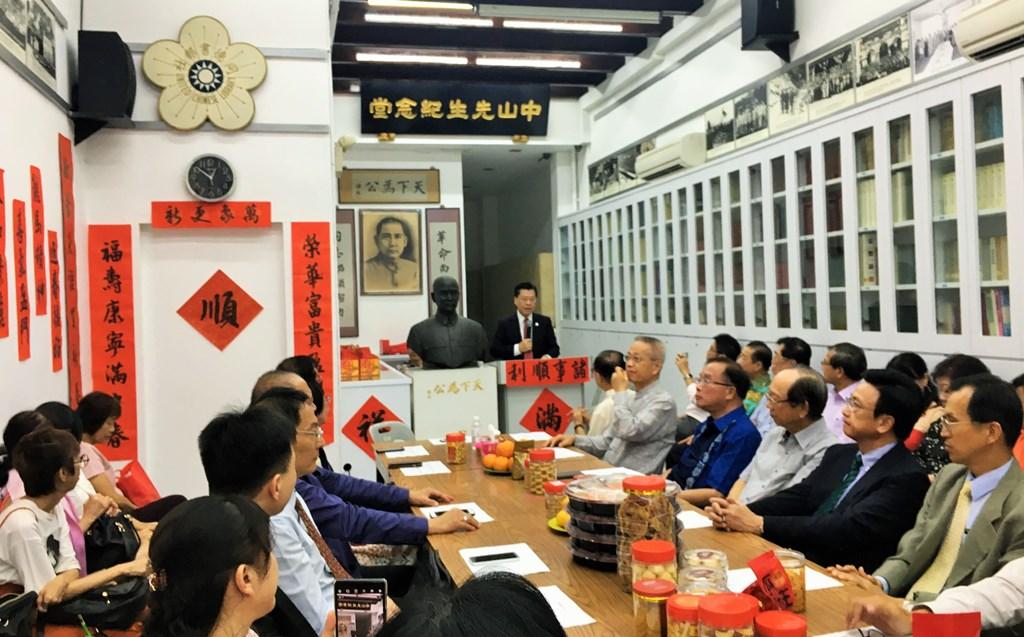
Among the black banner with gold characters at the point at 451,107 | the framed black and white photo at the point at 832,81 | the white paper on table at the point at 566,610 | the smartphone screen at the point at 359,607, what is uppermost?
the black banner with gold characters at the point at 451,107

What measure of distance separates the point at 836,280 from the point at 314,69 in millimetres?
3512

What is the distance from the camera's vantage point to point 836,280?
5.00m

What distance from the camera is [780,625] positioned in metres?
1.46

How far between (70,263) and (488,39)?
4.46m

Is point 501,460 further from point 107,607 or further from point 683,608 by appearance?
point 683,608

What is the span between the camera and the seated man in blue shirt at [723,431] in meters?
3.36

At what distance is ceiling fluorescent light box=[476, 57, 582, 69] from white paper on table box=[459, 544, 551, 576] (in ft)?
21.3

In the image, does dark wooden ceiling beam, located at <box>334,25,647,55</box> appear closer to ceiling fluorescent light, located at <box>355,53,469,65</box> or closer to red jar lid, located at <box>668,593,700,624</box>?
ceiling fluorescent light, located at <box>355,53,469,65</box>

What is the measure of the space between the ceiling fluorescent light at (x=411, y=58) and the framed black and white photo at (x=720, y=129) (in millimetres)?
2664

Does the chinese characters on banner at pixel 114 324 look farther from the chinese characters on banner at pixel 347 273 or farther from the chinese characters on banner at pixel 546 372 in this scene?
the chinese characters on banner at pixel 347 273

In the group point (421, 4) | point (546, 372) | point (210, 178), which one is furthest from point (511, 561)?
point (421, 4)

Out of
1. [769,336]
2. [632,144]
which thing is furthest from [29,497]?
[632,144]

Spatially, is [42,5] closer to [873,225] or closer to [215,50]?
[215,50]

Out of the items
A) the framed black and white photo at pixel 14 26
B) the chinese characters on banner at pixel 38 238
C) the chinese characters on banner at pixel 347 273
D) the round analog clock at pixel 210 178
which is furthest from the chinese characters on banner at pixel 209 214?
the chinese characters on banner at pixel 347 273
